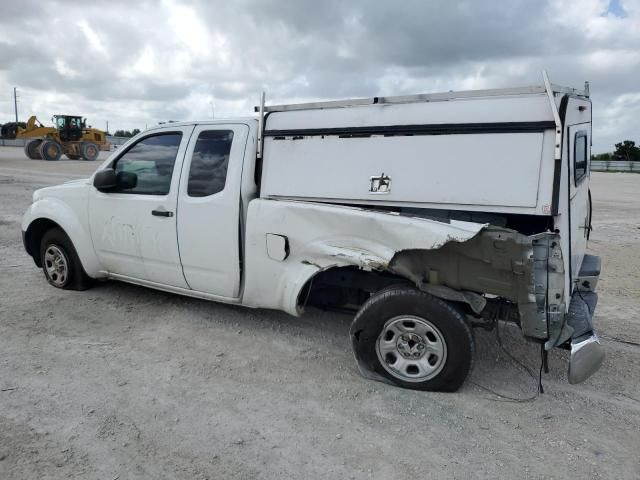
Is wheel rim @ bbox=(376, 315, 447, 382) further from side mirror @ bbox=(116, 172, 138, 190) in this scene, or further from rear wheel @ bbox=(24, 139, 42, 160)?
rear wheel @ bbox=(24, 139, 42, 160)

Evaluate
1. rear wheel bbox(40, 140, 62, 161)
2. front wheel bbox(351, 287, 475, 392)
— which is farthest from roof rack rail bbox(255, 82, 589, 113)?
rear wheel bbox(40, 140, 62, 161)

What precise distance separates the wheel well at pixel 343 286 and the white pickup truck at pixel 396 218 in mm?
14

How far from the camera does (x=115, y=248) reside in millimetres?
5148

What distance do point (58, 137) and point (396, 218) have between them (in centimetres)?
3300

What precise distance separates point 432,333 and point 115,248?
10.7 feet

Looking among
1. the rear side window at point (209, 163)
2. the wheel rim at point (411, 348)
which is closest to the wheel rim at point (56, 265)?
the rear side window at point (209, 163)

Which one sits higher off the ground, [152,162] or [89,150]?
[89,150]

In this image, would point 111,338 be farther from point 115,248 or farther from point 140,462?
point 140,462

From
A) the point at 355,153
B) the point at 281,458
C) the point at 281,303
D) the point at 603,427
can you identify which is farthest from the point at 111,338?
the point at 603,427

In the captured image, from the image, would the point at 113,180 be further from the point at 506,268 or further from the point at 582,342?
the point at 582,342

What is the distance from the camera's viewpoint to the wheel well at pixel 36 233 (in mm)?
5711

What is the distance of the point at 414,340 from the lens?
3693 mm

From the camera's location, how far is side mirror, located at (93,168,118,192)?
4938 millimetres

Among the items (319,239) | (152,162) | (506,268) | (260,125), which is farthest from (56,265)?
(506,268)
